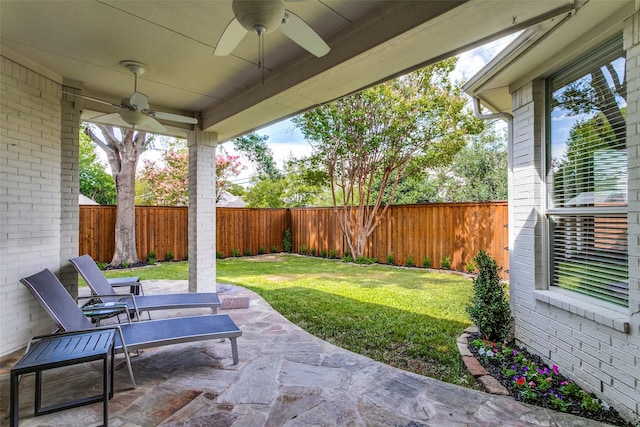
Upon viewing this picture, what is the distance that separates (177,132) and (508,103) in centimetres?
492

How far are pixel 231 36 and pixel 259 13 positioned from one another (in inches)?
17.2

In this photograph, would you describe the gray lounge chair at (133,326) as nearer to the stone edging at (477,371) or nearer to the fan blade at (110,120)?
the stone edging at (477,371)

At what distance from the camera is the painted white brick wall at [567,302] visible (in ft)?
7.06

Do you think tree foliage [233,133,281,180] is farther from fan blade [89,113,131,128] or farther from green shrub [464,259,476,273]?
fan blade [89,113,131,128]

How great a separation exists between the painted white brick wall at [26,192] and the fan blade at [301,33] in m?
3.04

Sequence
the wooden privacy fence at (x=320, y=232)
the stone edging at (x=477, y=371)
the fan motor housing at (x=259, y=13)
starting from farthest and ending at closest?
the wooden privacy fence at (x=320, y=232), the stone edging at (x=477, y=371), the fan motor housing at (x=259, y=13)

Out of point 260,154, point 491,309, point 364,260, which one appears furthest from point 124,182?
point 260,154

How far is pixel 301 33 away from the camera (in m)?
2.14

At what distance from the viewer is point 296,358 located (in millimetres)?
3115

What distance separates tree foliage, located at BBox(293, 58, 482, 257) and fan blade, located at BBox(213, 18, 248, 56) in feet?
20.2

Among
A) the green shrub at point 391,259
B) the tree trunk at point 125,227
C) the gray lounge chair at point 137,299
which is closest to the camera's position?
the gray lounge chair at point 137,299

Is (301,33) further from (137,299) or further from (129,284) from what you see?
(129,284)

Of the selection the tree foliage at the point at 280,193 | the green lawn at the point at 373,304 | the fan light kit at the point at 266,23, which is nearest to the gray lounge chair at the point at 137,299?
the green lawn at the point at 373,304

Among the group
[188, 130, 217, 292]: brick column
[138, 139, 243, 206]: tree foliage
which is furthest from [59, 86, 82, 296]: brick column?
[138, 139, 243, 206]: tree foliage
